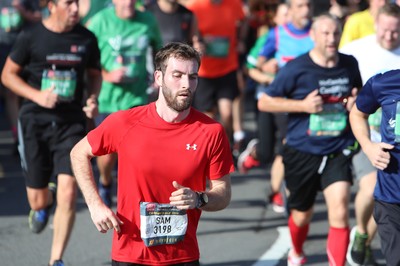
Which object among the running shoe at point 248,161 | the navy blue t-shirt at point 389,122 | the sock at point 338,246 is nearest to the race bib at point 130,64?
the running shoe at point 248,161

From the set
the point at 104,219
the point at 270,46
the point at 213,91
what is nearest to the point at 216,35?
the point at 213,91

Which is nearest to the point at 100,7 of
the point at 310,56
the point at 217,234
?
the point at 217,234

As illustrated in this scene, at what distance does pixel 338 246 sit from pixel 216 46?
16.7ft

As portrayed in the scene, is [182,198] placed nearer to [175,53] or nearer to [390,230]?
[175,53]

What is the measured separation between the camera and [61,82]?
7746 mm

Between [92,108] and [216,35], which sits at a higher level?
[92,108]

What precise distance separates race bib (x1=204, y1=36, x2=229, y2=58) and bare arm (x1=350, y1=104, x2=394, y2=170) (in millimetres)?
5541

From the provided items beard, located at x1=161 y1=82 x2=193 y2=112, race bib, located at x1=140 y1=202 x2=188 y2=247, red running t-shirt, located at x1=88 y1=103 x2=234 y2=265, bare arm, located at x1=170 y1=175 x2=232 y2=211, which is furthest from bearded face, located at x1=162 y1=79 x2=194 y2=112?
race bib, located at x1=140 y1=202 x2=188 y2=247

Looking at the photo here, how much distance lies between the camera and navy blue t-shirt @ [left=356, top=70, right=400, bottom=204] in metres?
5.99

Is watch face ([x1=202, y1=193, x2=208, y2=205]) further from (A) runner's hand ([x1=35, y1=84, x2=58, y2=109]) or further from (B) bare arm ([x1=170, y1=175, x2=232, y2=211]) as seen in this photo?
(A) runner's hand ([x1=35, y1=84, x2=58, y2=109])

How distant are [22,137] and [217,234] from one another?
2043 mm

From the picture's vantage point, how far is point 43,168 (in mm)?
7781

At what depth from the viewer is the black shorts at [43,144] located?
7.74 metres

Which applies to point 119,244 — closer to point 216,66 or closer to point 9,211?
point 9,211
